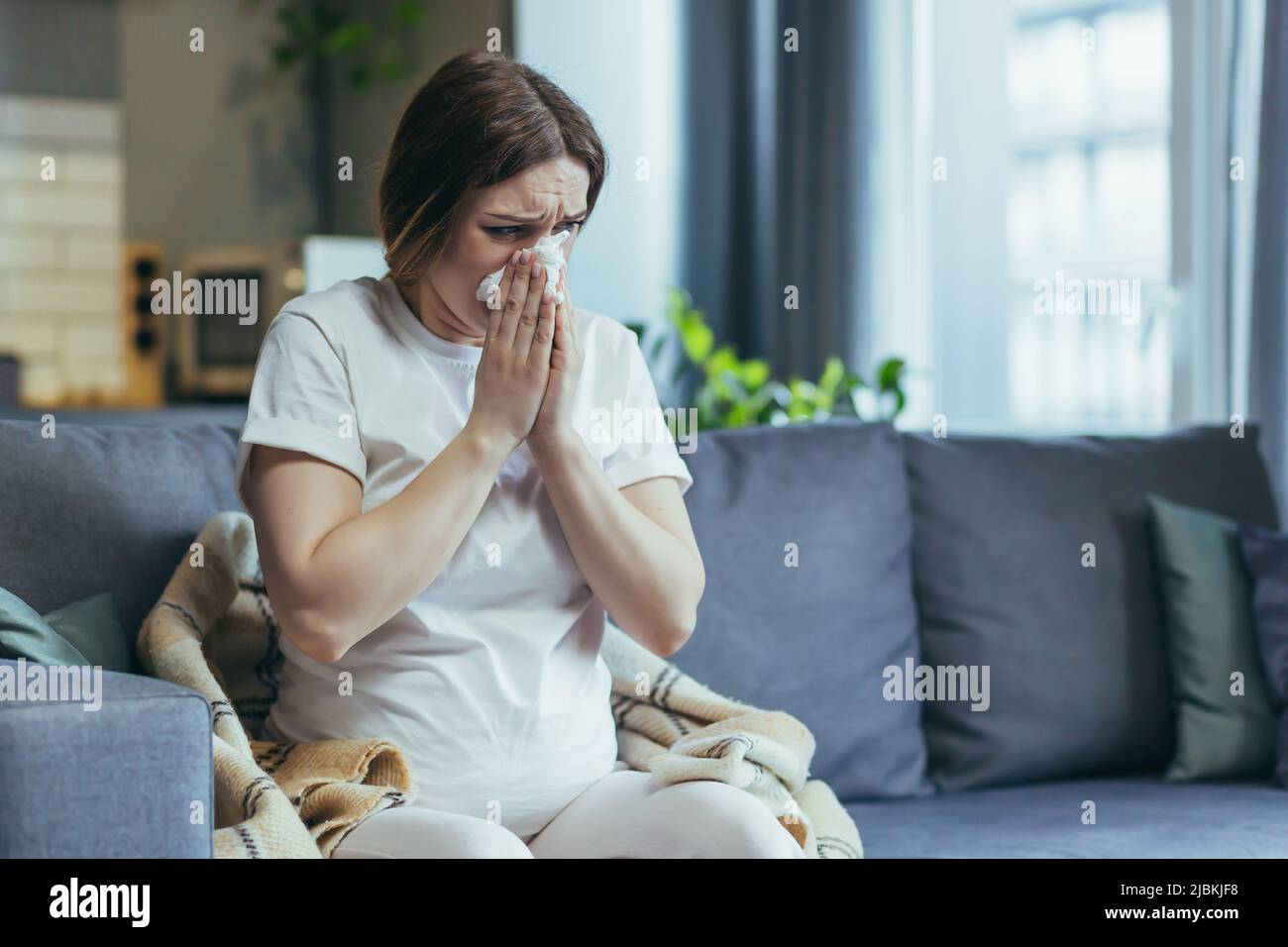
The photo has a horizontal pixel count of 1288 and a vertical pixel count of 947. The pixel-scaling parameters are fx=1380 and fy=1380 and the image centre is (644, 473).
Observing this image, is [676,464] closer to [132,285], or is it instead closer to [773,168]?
[773,168]

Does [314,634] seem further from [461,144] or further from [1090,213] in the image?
[1090,213]

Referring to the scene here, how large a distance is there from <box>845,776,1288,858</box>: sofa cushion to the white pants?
15.9 inches

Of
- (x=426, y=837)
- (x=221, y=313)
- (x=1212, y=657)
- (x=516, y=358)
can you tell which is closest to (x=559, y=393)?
(x=516, y=358)

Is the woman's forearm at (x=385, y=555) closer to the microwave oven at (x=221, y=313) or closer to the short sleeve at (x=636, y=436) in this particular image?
the short sleeve at (x=636, y=436)

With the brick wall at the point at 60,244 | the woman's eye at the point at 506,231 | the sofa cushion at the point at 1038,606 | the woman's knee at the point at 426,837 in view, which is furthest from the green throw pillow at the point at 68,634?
the brick wall at the point at 60,244

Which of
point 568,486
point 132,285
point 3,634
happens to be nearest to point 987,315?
point 568,486

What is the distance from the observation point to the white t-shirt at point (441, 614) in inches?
48.6

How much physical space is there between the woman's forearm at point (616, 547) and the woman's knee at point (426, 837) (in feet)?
0.78

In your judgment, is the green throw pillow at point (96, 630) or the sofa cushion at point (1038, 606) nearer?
the green throw pillow at point (96, 630)

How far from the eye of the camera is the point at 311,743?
4.11 ft

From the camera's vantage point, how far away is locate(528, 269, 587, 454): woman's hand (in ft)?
4.13

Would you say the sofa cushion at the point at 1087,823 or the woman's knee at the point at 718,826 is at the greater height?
the woman's knee at the point at 718,826

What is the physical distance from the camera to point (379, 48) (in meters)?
4.76
